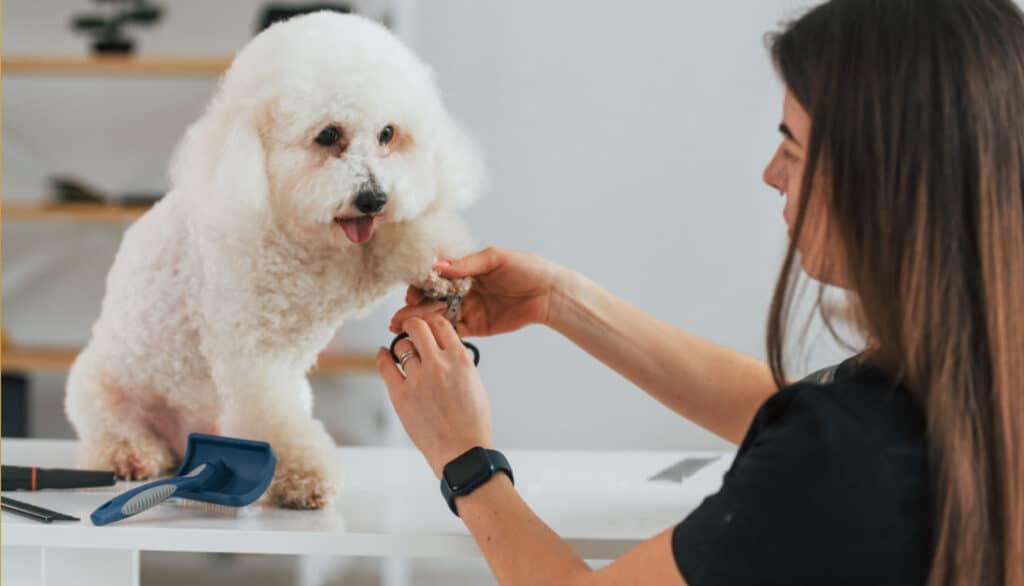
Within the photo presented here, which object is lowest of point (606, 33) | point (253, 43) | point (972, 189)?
point (972, 189)

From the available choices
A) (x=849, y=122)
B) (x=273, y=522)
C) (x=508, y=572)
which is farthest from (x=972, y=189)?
(x=273, y=522)

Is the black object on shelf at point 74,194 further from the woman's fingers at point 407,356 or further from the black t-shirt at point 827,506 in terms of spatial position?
the black t-shirt at point 827,506

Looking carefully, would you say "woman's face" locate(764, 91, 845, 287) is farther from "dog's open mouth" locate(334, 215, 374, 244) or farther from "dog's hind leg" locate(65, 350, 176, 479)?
"dog's hind leg" locate(65, 350, 176, 479)

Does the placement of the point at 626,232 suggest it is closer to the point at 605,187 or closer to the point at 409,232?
the point at 605,187

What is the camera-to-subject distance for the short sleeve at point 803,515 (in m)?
0.68

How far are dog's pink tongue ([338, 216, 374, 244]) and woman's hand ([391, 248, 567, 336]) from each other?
121 millimetres

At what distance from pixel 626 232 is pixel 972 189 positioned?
6.78ft

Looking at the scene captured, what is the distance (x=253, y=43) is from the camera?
101 centimetres

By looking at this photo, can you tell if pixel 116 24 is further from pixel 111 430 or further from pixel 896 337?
pixel 896 337

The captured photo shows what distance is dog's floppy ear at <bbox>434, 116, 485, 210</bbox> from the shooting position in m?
1.06

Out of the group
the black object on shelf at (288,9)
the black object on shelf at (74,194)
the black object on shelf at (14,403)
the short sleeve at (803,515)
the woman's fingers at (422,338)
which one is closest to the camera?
the short sleeve at (803,515)

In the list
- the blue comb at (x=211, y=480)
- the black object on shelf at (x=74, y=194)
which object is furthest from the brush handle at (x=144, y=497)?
the black object on shelf at (x=74, y=194)

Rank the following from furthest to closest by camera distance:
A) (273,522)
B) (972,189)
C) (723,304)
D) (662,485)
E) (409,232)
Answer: (723,304) < (662,485) < (409,232) < (273,522) < (972,189)

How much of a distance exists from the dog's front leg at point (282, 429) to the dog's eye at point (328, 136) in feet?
0.72
